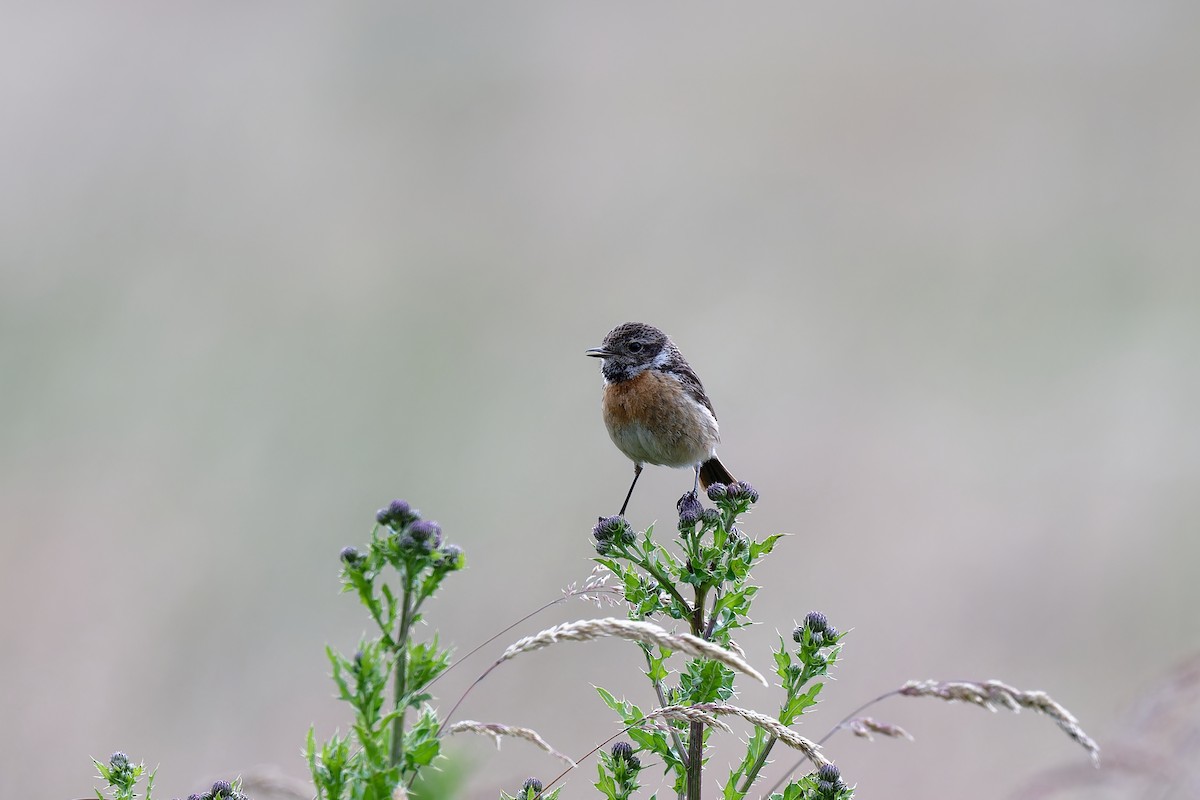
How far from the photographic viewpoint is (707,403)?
5156 millimetres

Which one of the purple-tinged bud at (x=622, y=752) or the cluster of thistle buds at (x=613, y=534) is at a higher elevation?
the cluster of thistle buds at (x=613, y=534)

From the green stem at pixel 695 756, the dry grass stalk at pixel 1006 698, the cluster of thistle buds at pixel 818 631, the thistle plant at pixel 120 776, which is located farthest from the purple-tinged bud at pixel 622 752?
the thistle plant at pixel 120 776

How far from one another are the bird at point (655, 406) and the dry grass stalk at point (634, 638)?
2758mm

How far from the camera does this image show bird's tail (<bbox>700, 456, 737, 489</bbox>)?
506 centimetres

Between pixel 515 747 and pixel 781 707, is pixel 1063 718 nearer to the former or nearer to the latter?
pixel 781 707

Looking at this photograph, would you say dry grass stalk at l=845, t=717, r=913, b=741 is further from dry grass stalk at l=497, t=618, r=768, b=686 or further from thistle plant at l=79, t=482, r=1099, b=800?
dry grass stalk at l=497, t=618, r=768, b=686

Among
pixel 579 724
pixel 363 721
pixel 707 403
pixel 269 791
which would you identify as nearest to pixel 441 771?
pixel 363 721

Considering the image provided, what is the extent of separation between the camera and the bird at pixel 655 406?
4730 mm

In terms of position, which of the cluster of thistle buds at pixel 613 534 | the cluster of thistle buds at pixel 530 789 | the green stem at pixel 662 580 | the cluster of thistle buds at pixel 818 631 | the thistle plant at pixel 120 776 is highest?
the cluster of thistle buds at pixel 613 534

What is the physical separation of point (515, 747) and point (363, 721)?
6152mm

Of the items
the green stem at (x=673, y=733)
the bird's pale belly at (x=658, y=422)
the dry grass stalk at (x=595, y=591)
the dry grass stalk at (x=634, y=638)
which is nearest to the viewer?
the dry grass stalk at (x=634, y=638)

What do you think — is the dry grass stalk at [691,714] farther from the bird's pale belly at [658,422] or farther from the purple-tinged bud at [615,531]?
the bird's pale belly at [658,422]

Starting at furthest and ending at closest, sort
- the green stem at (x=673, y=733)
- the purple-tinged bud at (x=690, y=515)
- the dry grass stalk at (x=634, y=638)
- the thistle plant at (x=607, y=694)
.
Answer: the purple-tinged bud at (x=690, y=515) < the green stem at (x=673, y=733) < the thistle plant at (x=607, y=694) < the dry grass stalk at (x=634, y=638)

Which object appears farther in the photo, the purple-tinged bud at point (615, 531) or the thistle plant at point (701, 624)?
the purple-tinged bud at point (615, 531)
